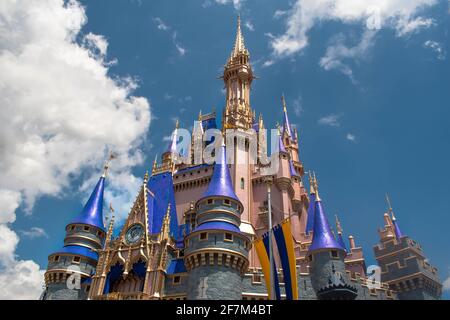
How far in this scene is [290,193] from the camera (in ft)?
146

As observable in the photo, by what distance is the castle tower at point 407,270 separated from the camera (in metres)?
32.1

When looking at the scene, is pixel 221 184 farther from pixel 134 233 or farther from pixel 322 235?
pixel 134 233

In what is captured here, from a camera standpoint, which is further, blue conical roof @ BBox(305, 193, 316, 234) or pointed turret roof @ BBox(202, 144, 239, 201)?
blue conical roof @ BBox(305, 193, 316, 234)

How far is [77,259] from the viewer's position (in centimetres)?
3569

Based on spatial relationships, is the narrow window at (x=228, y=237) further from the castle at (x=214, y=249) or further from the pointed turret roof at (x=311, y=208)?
the pointed turret roof at (x=311, y=208)

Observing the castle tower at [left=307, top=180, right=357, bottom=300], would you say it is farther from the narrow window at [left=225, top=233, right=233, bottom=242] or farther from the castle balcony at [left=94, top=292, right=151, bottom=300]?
the castle balcony at [left=94, top=292, right=151, bottom=300]

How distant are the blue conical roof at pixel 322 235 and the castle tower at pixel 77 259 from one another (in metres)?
20.6

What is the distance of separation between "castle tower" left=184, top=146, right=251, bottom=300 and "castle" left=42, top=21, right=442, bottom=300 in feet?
0.26

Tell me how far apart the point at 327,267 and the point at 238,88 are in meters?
33.2

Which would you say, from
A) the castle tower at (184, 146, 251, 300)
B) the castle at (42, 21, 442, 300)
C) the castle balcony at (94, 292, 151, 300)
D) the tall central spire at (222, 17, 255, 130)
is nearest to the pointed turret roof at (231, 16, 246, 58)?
the tall central spire at (222, 17, 255, 130)

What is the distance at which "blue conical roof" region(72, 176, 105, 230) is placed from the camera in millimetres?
38125

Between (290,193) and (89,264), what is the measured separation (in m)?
23.1
